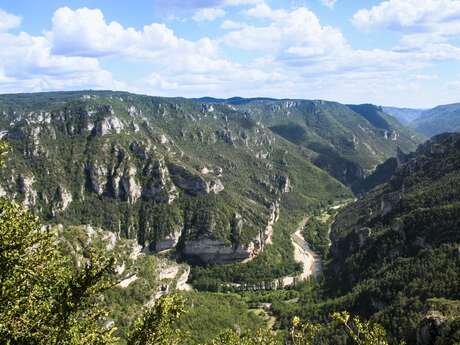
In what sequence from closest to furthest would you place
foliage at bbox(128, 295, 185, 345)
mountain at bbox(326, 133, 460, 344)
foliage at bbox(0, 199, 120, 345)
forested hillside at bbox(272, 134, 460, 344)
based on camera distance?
foliage at bbox(0, 199, 120, 345) < foliage at bbox(128, 295, 185, 345) < forested hillside at bbox(272, 134, 460, 344) < mountain at bbox(326, 133, 460, 344)

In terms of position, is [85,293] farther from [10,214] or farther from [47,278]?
[10,214]

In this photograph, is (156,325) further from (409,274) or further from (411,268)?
(411,268)

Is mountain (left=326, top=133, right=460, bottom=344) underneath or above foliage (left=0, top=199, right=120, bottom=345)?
underneath

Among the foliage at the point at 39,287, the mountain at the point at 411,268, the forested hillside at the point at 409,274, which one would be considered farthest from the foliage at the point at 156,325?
the mountain at the point at 411,268

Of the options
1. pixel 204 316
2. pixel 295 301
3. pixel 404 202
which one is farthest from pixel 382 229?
pixel 204 316

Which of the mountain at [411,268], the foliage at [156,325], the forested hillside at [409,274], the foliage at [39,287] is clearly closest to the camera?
the foliage at [39,287]

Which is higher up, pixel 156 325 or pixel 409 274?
pixel 156 325

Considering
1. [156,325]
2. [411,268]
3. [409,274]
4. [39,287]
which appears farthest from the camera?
[411,268]

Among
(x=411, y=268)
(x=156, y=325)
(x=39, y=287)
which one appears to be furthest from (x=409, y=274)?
(x=39, y=287)

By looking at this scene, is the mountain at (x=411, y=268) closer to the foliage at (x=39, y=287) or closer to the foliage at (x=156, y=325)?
the foliage at (x=156, y=325)

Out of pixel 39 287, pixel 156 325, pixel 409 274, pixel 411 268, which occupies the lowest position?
pixel 409 274

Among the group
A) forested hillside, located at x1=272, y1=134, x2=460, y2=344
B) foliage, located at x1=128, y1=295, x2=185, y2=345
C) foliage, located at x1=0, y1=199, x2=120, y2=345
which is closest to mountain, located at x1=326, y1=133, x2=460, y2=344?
forested hillside, located at x1=272, y1=134, x2=460, y2=344

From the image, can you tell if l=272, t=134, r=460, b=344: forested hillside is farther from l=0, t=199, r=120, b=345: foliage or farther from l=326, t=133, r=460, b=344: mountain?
l=0, t=199, r=120, b=345: foliage
